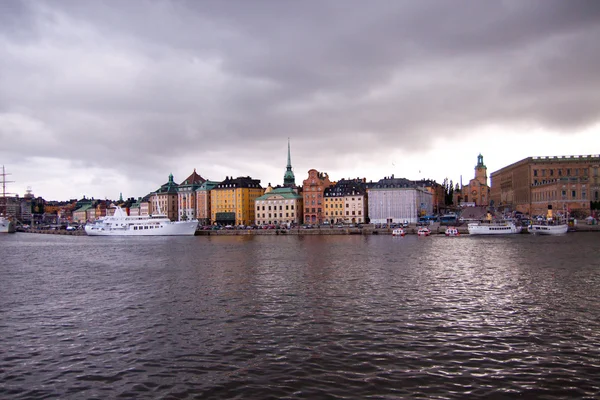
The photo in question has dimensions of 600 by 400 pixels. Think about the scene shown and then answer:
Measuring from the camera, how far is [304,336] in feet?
68.0

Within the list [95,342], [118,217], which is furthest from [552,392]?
[118,217]

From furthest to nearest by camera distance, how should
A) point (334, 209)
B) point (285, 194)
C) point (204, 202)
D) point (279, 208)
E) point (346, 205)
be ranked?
1. point (204, 202)
2. point (285, 194)
3. point (279, 208)
4. point (334, 209)
5. point (346, 205)

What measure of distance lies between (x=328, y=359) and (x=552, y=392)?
23.5 ft

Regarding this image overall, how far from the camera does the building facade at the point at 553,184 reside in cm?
12925

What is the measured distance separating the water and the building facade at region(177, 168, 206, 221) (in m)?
144

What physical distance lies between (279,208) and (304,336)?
135466 mm

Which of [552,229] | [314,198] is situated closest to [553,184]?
[552,229]

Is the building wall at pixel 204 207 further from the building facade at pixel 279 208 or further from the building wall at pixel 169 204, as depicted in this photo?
the building facade at pixel 279 208

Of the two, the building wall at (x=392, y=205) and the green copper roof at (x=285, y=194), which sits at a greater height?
the green copper roof at (x=285, y=194)

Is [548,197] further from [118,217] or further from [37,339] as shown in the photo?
[37,339]

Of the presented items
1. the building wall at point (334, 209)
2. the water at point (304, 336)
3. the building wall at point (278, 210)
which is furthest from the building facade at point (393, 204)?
the water at point (304, 336)

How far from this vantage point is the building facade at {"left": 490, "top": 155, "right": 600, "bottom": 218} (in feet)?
424

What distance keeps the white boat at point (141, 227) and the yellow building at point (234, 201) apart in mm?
31849

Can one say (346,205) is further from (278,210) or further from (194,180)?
(194,180)
